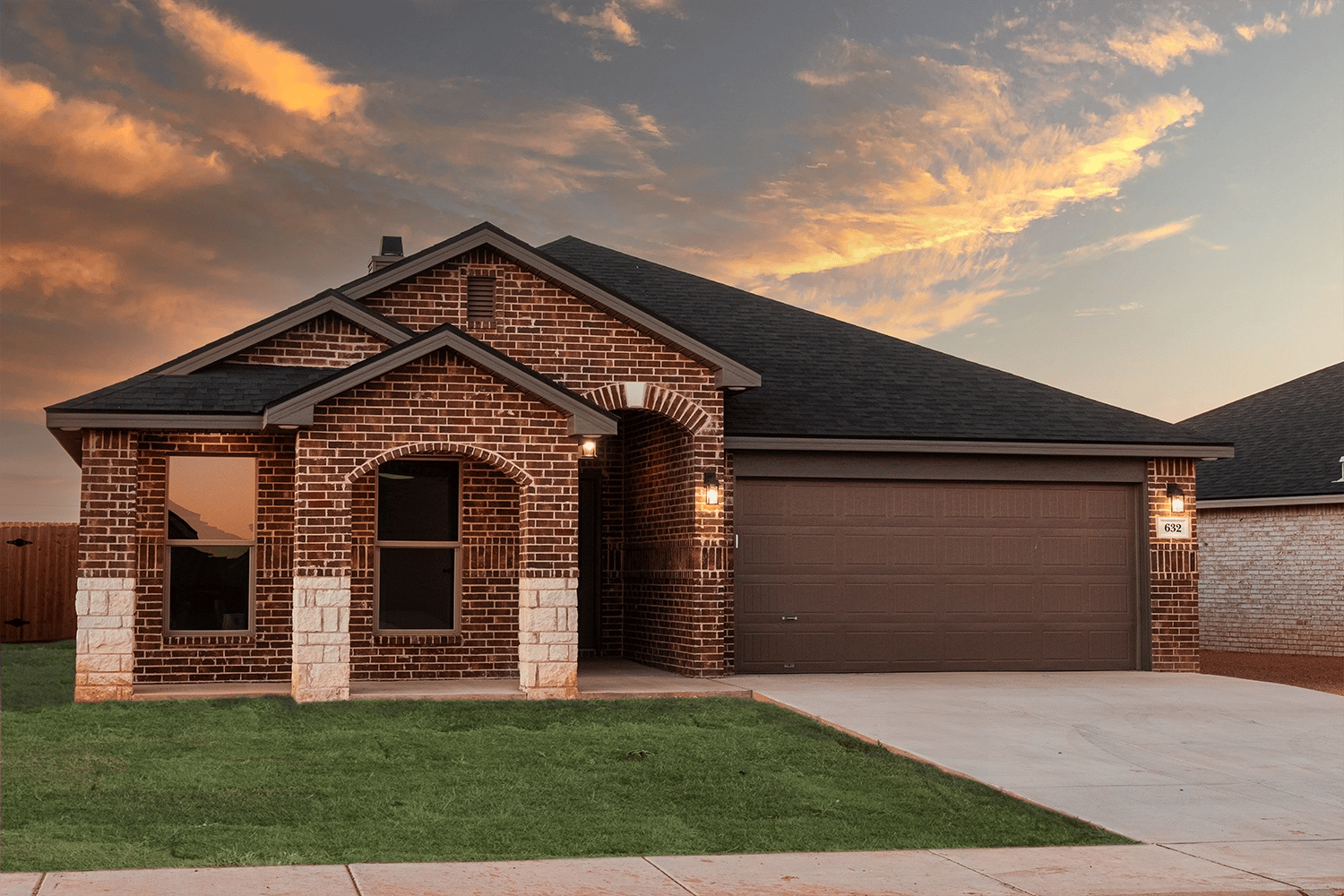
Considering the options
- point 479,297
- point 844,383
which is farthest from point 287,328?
point 844,383

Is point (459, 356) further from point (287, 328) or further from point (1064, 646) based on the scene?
point (1064, 646)

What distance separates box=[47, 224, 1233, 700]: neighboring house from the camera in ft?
42.4

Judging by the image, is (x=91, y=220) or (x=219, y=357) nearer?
(x=219, y=357)

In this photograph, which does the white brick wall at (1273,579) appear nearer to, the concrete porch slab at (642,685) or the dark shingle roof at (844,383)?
the dark shingle roof at (844,383)

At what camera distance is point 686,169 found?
21344mm

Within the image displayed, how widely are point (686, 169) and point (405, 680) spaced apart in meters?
10.5

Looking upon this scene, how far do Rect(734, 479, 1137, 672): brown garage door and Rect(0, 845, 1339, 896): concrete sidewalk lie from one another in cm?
877

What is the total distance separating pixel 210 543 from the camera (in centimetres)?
1406

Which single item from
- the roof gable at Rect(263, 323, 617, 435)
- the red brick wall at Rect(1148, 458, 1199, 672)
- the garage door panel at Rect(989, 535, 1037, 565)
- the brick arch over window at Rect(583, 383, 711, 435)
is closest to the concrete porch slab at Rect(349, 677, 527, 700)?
the roof gable at Rect(263, 323, 617, 435)

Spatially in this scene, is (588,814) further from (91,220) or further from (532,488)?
(91,220)

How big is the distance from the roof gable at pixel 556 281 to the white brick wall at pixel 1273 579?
12365mm

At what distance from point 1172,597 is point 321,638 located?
36.1 feet

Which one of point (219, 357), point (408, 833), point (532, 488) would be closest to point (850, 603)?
point (532, 488)

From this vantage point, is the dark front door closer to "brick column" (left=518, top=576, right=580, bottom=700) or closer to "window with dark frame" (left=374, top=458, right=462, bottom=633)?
"window with dark frame" (left=374, top=458, right=462, bottom=633)
